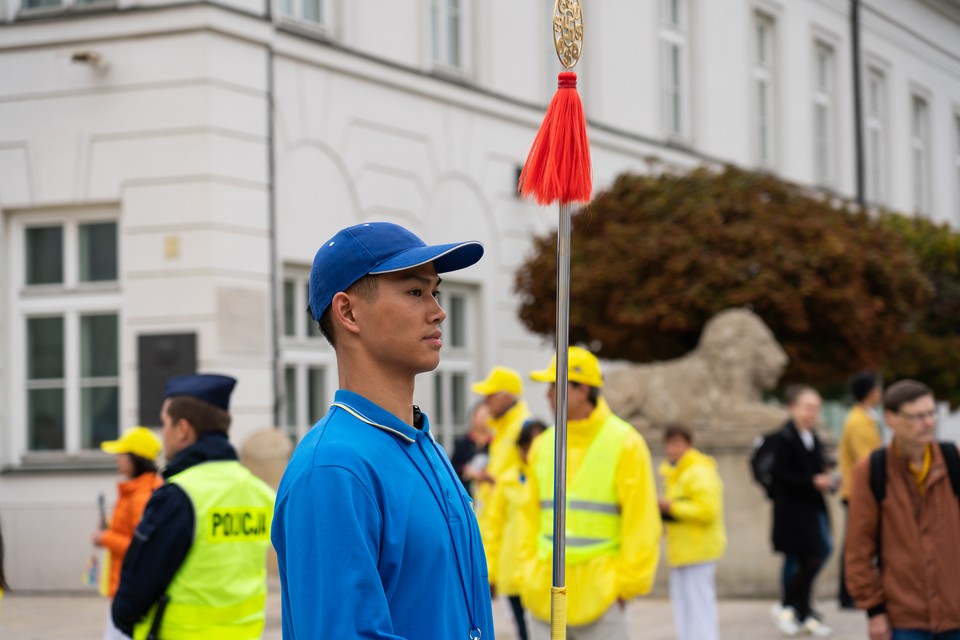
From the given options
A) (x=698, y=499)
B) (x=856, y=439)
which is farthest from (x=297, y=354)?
(x=698, y=499)

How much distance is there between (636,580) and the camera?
6.98m

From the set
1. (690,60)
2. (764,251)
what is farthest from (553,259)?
(690,60)

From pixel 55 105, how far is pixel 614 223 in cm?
698

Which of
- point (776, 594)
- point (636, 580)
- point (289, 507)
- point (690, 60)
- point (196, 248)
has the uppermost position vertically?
point (690, 60)

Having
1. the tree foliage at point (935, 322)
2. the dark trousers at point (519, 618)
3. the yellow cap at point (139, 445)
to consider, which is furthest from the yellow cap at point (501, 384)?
the tree foliage at point (935, 322)

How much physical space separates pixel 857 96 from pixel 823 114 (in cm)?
98

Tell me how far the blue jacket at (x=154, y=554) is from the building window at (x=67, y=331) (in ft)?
33.5

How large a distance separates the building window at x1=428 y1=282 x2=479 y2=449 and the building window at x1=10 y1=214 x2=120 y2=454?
4.62 metres

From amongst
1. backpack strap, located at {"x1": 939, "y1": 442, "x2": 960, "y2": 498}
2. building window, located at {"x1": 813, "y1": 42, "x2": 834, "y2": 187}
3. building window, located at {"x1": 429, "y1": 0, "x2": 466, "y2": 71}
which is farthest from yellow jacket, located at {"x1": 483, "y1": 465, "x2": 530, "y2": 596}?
building window, located at {"x1": 813, "y1": 42, "x2": 834, "y2": 187}

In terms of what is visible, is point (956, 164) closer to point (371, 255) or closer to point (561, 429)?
point (561, 429)

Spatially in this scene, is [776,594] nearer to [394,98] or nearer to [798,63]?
[394,98]

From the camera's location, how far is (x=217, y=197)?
50.9 ft

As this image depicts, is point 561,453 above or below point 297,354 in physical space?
below

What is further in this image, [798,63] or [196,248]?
[798,63]
